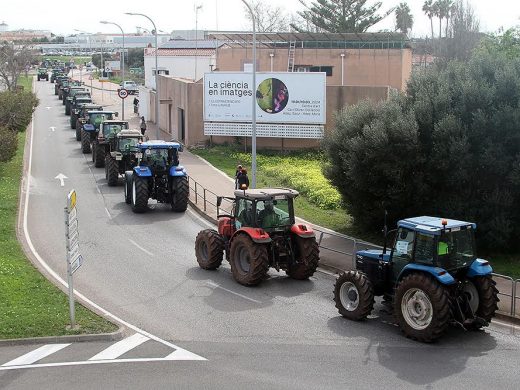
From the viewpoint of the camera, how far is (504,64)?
21203 millimetres

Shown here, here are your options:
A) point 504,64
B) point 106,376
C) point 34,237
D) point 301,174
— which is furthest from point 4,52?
point 106,376

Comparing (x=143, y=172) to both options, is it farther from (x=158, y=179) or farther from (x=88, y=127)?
(x=88, y=127)

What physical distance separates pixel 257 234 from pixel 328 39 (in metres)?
35.4

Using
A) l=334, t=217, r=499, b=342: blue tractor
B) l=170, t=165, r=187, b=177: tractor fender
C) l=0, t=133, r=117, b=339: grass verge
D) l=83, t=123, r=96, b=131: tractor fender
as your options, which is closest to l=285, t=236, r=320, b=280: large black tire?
l=334, t=217, r=499, b=342: blue tractor

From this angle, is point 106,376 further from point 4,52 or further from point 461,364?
point 4,52

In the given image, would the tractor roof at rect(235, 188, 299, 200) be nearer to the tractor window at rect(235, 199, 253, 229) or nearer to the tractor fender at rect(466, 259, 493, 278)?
the tractor window at rect(235, 199, 253, 229)

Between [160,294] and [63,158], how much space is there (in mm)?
25489

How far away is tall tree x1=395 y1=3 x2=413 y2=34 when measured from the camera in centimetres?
10794

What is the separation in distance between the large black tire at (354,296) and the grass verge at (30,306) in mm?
4519

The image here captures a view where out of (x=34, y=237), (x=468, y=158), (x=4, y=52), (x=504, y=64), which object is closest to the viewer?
(x=468, y=158)

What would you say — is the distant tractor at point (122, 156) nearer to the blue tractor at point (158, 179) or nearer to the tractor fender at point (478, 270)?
the blue tractor at point (158, 179)

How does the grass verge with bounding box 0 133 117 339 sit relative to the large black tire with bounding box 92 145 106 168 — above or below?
below

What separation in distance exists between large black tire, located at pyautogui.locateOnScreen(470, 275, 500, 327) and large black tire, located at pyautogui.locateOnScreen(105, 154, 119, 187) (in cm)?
2093

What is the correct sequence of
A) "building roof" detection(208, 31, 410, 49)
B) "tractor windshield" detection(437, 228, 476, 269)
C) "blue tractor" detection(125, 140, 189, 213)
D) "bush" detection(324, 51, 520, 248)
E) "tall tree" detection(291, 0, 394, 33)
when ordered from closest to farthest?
"tractor windshield" detection(437, 228, 476, 269) < "bush" detection(324, 51, 520, 248) < "blue tractor" detection(125, 140, 189, 213) < "building roof" detection(208, 31, 410, 49) < "tall tree" detection(291, 0, 394, 33)
